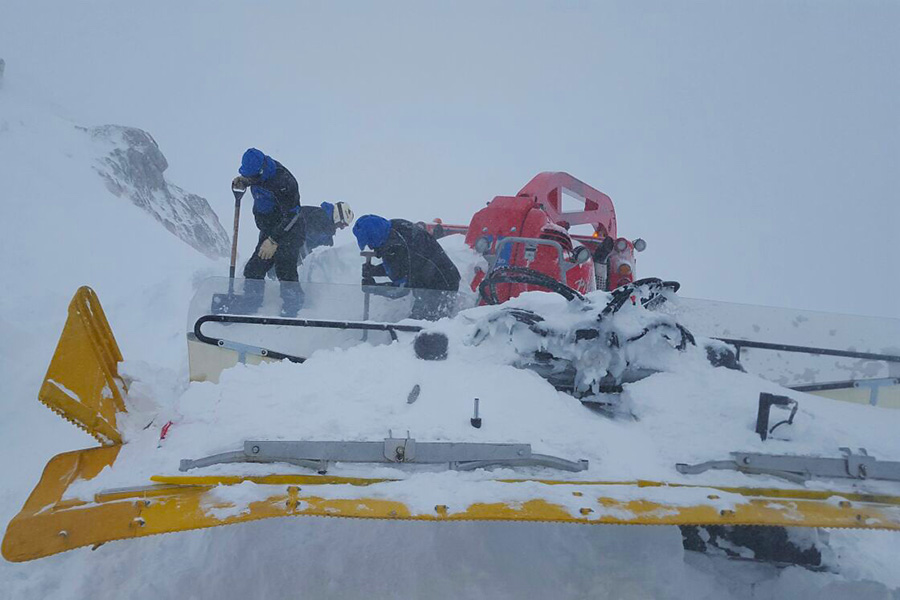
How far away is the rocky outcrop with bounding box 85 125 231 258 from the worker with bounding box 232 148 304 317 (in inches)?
853

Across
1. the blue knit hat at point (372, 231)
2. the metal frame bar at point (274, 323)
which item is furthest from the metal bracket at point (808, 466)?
the blue knit hat at point (372, 231)

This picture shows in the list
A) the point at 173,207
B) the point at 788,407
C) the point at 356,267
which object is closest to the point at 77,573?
the point at 788,407

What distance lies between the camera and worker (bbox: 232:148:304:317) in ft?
16.8

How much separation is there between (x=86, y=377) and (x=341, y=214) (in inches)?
199

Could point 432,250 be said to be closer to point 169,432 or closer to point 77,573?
point 169,432

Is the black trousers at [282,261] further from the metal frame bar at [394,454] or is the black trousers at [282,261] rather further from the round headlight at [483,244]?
the metal frame bar at [394,454]

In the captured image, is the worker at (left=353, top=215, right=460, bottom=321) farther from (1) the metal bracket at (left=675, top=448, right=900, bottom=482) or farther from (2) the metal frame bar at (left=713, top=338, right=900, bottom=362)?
(1) the metal bracket at (left=675, top=448, right=900, bottom=482)

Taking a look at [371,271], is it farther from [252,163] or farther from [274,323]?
[252,163]

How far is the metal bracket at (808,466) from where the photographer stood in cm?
198

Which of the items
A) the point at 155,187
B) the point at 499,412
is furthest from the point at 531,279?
the point at 155,187

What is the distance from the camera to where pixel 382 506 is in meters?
1.69

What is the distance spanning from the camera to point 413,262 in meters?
4.52

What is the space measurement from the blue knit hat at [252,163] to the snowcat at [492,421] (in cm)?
254

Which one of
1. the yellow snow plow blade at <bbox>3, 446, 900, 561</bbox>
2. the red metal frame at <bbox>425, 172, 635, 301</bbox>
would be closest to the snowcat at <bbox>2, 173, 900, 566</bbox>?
the yellow snow plow blade at <bbox>3, 446, 900, 561</bbox>
